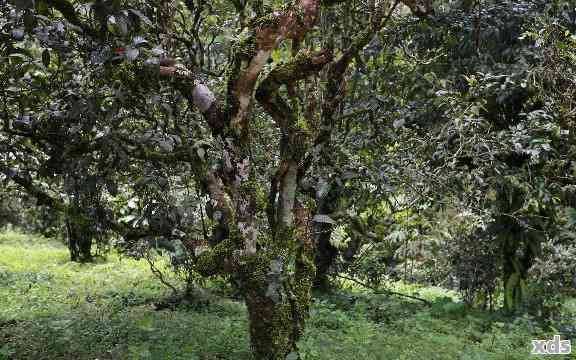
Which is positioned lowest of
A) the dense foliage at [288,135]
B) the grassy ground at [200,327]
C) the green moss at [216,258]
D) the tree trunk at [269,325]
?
the grassy ground at [200,327]

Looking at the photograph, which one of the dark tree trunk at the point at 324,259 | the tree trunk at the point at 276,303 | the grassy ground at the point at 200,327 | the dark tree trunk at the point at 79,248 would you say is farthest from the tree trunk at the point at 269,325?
the dark tree trunk at the point at 79,248

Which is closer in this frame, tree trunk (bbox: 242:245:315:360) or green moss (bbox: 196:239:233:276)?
tree trunk (bbox: 242:245:315:360)

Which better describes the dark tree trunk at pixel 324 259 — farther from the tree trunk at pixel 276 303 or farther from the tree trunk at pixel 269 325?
the tree trunk at pixel 269 325

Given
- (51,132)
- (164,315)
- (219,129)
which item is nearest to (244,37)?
(219,129)

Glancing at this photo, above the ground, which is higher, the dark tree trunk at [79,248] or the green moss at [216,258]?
the green moss at [216,258]

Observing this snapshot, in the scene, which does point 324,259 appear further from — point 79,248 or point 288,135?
point 79,248

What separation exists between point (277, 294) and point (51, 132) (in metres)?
1.94

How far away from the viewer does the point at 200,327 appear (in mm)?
5488

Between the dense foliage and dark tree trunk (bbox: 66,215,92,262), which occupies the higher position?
the dense foliage

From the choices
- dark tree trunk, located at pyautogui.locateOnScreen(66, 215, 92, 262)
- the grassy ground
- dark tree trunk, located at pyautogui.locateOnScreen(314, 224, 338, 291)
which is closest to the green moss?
the grassy ground

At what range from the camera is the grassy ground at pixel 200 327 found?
4.68 meters

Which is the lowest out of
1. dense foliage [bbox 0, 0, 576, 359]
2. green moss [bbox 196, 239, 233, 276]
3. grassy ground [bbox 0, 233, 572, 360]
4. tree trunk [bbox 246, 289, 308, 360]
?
grassy ground [bbox 0, 233, 572, 360]

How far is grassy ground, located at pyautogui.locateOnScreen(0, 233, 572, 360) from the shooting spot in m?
4.68

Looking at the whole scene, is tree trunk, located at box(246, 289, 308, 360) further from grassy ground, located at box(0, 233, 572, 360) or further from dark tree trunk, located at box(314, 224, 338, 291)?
dark tree trunk, located at box(314, 224, 338, 291)
